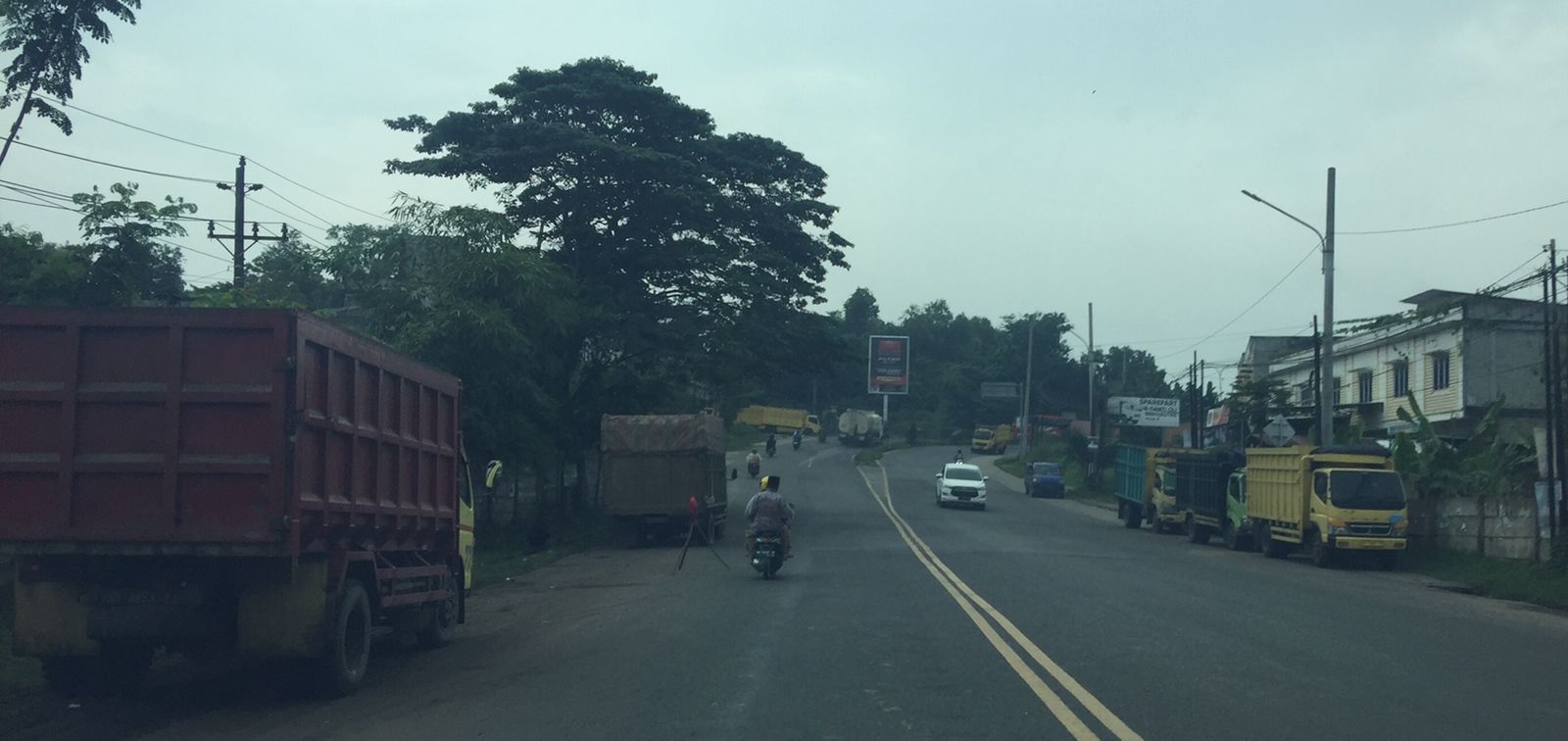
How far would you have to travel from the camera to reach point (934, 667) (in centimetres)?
1107

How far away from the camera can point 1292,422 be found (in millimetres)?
51062

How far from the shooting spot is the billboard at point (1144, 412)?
3039 inches

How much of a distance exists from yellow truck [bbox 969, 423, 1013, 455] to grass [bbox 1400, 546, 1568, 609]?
245ft

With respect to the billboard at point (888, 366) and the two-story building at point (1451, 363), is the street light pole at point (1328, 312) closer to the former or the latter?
the two-story building at point (1451, 363)

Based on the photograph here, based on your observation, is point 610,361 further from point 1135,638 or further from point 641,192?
point 1135,638

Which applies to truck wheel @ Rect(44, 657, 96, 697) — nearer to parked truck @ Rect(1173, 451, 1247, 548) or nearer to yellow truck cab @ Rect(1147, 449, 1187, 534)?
parked truck @ Rect(1173, 451, 1247, 548)

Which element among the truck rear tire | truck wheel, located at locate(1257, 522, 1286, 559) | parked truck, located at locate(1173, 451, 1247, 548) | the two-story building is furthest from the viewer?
the two-story building

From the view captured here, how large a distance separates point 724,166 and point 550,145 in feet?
22.0

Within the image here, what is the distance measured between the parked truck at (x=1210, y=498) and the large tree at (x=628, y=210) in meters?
11.9

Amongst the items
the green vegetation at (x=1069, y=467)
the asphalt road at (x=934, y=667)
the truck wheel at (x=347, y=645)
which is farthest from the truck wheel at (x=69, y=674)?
the green vegetation at (x=1069, y=467)

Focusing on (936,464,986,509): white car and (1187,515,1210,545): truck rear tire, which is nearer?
(1187,515,1210,545): truck rear tire

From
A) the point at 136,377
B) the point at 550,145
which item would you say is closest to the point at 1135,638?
the point at 136,377

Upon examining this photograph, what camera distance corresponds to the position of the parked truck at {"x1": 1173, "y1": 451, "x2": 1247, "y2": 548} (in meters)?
32.6

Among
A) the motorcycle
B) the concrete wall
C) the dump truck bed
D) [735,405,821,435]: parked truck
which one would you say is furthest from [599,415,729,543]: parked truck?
[735,405,821,435]: parked truck
